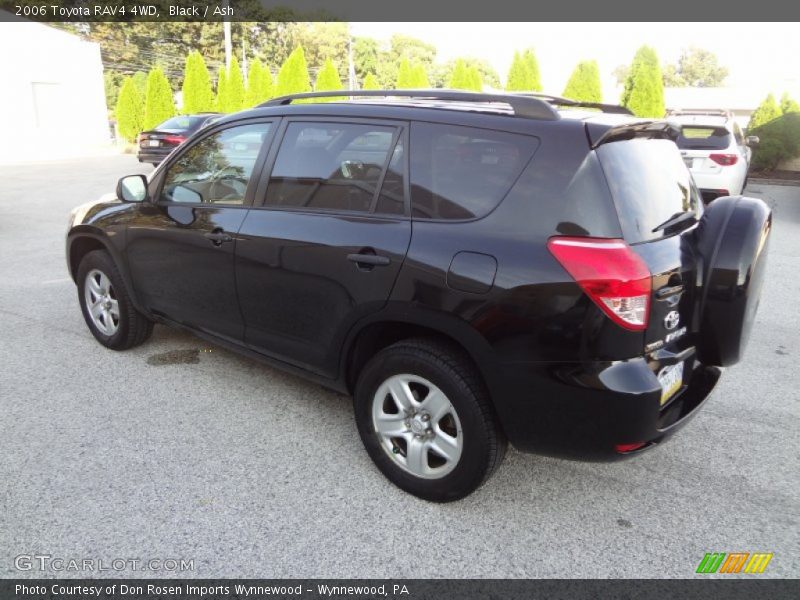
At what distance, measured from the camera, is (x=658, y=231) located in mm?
2525

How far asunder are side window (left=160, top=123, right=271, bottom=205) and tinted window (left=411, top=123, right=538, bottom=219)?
110 cm

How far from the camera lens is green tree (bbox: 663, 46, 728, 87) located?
9281 centimetres

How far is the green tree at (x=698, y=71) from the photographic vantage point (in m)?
92.8

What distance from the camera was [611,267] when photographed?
7.43ft

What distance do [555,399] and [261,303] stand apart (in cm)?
169

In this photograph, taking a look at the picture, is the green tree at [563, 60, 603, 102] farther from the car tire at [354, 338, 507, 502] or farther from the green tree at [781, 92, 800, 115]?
the car tire at [354, 338, 507, 502]

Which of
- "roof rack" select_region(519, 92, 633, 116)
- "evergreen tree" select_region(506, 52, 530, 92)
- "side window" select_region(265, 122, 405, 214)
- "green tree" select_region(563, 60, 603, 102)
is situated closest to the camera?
"side window" select_region(265, 122, 405, 214)

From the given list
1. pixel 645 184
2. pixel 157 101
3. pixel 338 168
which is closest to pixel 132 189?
pixel 338 168

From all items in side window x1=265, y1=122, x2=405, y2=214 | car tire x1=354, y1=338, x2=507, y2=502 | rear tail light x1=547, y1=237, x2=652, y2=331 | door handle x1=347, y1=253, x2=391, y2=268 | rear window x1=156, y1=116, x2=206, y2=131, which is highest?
side window x1=265, y1=122, x2=405, y2=214

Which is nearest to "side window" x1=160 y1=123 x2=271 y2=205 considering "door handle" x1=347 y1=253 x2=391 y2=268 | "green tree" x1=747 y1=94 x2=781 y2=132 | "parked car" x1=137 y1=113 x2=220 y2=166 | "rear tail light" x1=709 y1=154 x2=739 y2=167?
"door handle" x1=347 y1=253 x2=391 y2=268

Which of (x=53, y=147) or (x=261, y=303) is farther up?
(x=261, y=303)

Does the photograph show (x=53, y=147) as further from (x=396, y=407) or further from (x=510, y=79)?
(x=396, y=407)

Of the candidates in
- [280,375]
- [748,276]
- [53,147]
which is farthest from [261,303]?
[53,147]

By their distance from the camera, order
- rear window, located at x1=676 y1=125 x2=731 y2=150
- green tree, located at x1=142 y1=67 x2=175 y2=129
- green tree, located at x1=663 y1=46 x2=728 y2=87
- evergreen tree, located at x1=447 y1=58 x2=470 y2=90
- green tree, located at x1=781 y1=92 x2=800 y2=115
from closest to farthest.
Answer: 1. rear window, located at x1=676 y1=125 x2=731 y2=150
2. green tree, located at x1=781 y1=92 x2=800 y2=115
3. evergreen tree, located at x1=447 y1=58 x2=470 y2=90
4. green tree, located at x1=142 y1=67 x2=175 y2=129
5. green tree, located at x1=663 y1=46 x2=728 y2=87
